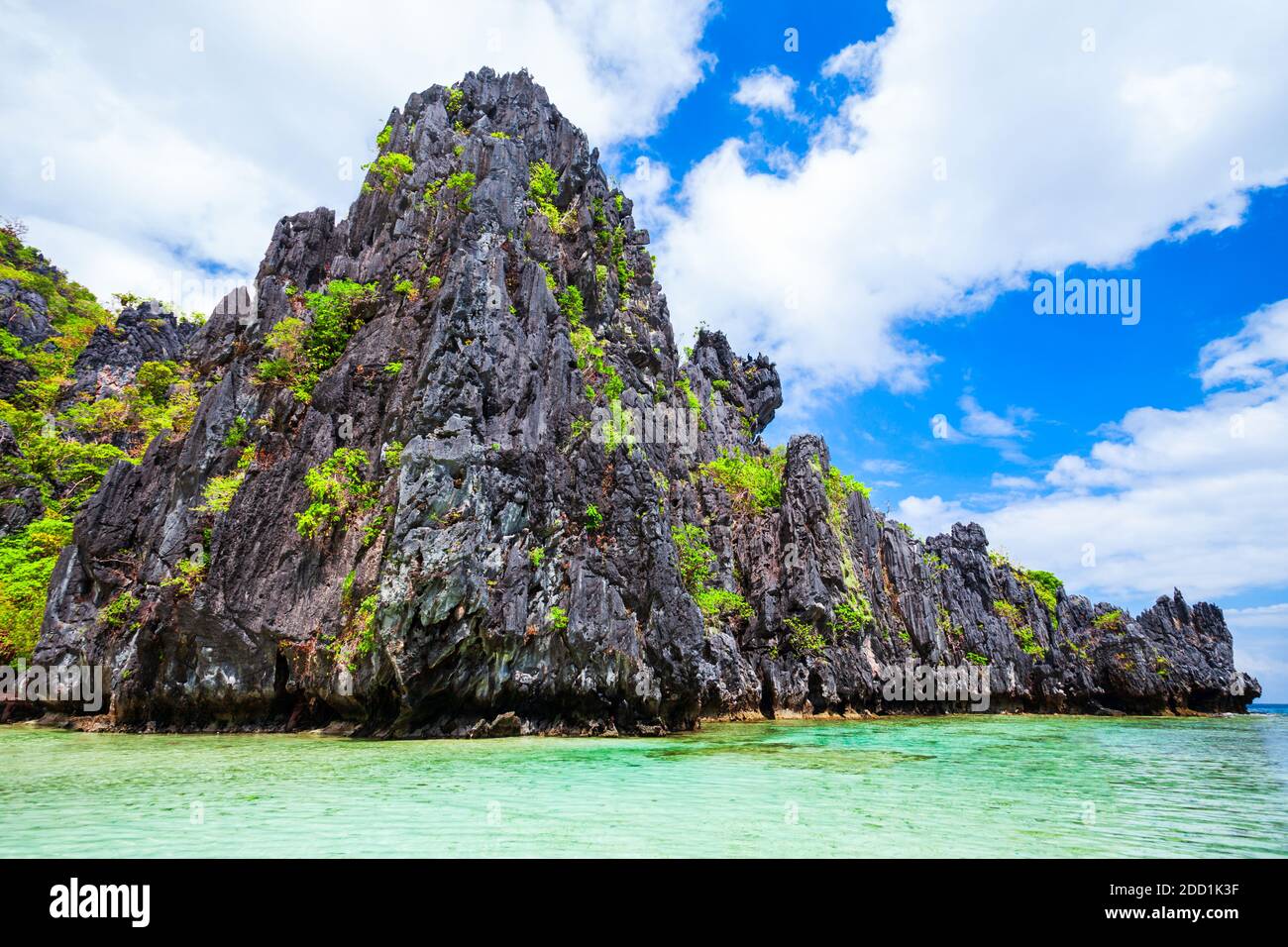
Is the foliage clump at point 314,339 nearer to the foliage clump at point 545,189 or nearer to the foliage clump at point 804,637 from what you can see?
the foliage clump at point 545,189

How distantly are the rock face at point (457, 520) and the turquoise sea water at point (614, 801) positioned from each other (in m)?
3.67

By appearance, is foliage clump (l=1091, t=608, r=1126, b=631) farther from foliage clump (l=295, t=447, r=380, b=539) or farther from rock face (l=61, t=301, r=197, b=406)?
rock face (l=61, t=301, r=197, b=406)

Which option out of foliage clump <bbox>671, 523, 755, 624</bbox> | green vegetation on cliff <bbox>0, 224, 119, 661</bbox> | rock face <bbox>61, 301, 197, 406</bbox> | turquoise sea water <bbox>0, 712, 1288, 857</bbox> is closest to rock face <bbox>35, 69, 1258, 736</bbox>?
foliage clump <bbox>671, 523, 755, 624</bbox>

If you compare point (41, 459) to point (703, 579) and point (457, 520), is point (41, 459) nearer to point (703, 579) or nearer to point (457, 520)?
point (457, 520)

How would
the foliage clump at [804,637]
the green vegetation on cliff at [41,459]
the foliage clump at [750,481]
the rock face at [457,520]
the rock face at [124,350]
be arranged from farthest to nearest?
the rock face at [124,350] < the foliage clump at [750,481] < the foliage clump at [804,637] < the green vegetation on cliff at [41,459] < the rock face at [457,520]

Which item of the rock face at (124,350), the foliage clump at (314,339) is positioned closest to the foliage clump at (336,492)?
the foliage clump at (314,339)

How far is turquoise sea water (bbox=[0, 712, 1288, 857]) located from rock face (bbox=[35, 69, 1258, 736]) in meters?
3.67

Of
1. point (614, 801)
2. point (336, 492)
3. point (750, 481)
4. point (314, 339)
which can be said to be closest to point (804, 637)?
point (750, 481)

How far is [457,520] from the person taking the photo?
19.8 metres

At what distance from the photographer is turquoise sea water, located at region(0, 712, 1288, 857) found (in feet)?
20.2

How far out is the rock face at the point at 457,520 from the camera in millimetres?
19391


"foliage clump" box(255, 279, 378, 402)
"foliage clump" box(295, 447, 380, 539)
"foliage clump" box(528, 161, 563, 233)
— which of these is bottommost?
"foliage clump" box(295, 447, 380, 539)
